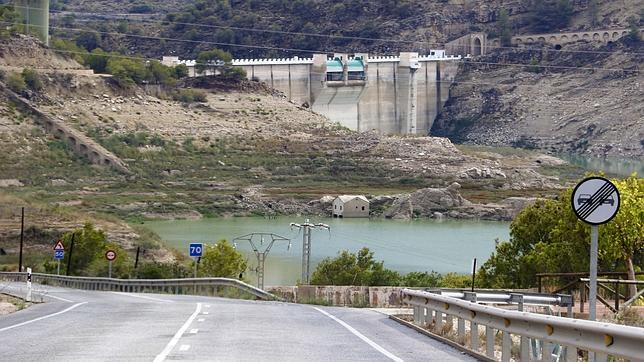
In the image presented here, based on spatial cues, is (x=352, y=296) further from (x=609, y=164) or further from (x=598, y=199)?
(x=609, y=164)

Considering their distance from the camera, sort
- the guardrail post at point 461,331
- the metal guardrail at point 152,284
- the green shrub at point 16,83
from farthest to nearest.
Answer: the green shrub at point 16,83 → the metal guardrail at point 152,284 → the guardrail post at point 461,331

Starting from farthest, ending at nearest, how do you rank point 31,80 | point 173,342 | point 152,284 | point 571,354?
point 31,80
point 152,284
point 173,342
point 571,354

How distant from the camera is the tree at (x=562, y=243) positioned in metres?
34.3

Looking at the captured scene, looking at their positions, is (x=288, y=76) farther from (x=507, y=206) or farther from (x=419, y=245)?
(x=419, y=245)

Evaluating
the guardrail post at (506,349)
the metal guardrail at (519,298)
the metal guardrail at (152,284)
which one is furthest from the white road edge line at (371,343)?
the metal guardrail at (152,284)

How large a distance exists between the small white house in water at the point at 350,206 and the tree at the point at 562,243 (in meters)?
66.1

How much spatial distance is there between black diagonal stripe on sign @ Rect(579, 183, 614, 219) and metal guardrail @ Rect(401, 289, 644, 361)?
111 cm

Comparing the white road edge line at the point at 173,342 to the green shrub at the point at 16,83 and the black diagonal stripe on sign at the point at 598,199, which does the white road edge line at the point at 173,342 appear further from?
the green shrub at the point at 16,83

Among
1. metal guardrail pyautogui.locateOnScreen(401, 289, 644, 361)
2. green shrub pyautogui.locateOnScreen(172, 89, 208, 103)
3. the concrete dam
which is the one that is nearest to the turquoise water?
the concrete dam

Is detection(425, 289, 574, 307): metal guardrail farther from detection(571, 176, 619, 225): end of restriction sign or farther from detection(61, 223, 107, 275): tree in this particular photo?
detection(61, 223, 107, 275): tree

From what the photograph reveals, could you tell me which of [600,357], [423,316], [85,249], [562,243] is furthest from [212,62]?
[600,357]

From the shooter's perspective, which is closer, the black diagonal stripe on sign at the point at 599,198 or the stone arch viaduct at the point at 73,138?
the black diagonal stripe on sign at the point at 599,198

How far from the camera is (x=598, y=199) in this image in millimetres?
14477

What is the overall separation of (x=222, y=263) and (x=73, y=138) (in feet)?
217
